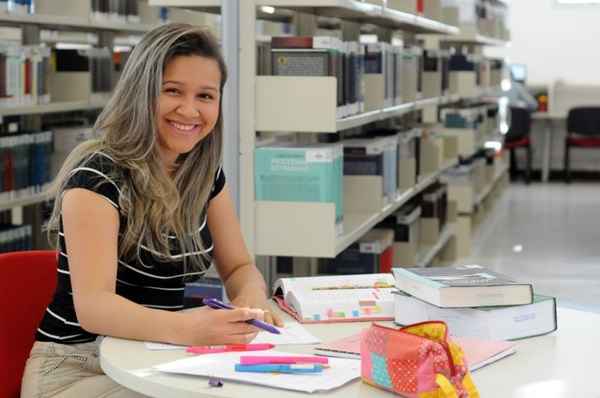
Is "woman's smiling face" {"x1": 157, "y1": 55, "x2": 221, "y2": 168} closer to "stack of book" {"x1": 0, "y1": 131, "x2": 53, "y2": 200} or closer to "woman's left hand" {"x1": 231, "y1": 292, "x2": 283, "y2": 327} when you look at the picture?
"woman's left hand" {"x1": 231, "y1": 292, "x2": 283, "y2": 327}

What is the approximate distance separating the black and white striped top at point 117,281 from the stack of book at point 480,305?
47 centimetres

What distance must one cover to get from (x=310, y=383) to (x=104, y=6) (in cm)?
425

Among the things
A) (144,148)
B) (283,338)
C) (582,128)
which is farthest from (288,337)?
(582,128)

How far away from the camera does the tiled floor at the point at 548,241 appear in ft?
21.3

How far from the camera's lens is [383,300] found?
2.16 m

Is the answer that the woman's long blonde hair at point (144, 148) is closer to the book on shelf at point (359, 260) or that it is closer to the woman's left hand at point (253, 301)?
the woman's left hand at point (253, 301)

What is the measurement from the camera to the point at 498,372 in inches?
68.6

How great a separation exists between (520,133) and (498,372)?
33.2ft

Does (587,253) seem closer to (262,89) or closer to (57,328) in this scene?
(262,89)

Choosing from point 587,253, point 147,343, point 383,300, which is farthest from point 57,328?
point 587,253

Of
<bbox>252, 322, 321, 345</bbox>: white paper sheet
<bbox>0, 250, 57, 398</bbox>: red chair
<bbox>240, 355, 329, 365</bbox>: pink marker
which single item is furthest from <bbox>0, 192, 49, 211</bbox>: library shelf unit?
<bbox>240, 355, 329, 365</bbox>: pink marker

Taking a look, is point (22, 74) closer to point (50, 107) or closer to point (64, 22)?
point (50, 107)

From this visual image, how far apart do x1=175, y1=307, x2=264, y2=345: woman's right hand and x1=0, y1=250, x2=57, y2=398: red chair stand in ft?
1.55

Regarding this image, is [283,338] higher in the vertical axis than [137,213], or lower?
lower
